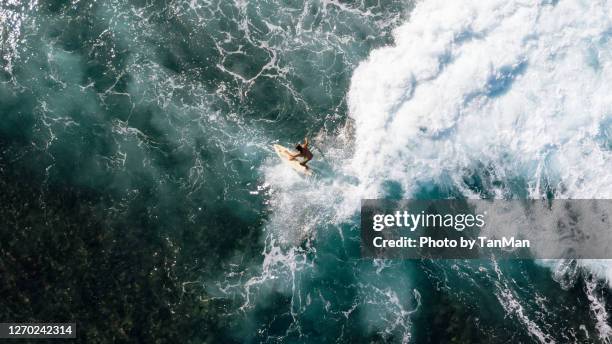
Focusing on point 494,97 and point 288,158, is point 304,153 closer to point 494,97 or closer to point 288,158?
point 288,158

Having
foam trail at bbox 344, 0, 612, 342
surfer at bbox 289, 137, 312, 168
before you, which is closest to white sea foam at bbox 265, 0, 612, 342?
foam trail at bbox 344, 0, 612, 342

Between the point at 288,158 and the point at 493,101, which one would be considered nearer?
the point at 288,158

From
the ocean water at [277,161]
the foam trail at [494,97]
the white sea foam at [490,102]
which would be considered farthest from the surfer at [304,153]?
the foam trail at [494,97]

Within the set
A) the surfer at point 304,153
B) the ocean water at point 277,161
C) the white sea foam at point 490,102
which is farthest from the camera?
the white sea foam at point 490,102

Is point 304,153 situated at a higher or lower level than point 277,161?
lower

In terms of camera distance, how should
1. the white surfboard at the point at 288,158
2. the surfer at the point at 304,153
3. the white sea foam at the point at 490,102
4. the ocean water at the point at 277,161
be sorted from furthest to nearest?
the white sea foam at the point at 490,102, the white surfboard at the point at 288,158, the ocean water at the point at 277,161, the surfer at the point at 304,153

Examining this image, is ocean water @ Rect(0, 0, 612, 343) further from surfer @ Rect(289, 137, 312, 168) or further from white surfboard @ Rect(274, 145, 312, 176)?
surfer @ Rect(289, 137, 312, 168)

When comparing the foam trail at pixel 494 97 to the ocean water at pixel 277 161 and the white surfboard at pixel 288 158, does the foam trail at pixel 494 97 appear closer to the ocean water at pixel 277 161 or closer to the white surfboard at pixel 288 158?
the ocean water at pixel 277 161

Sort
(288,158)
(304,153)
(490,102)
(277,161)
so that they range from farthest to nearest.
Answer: (490,102), (277,161), (288,158), (304,153)

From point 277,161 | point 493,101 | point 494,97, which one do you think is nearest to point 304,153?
point 277,161
